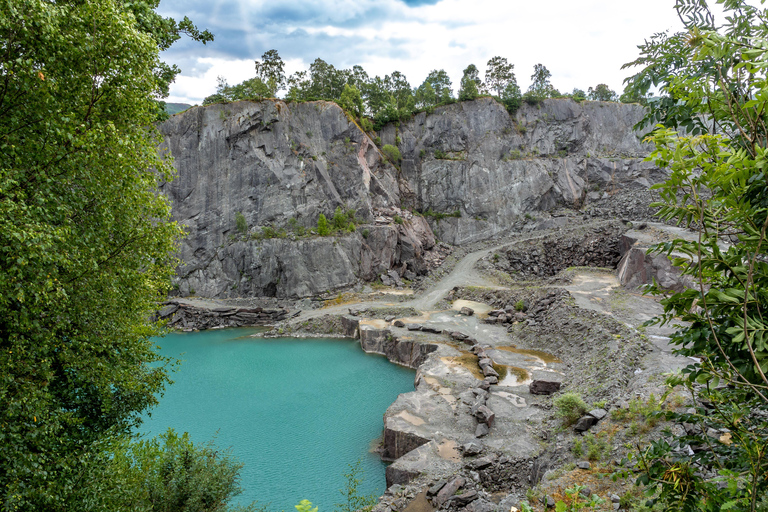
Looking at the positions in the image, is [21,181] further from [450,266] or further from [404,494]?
[450,266]

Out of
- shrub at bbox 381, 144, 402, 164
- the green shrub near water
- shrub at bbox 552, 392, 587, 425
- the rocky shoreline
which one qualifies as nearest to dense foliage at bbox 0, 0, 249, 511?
the rocky shoreline

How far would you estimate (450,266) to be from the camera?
4291 cm

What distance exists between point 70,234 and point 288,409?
1454 cm

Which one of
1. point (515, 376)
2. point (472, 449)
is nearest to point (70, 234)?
point (472, 449)

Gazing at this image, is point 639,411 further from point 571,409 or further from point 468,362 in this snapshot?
point 468,362

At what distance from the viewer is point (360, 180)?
4444 centimetres

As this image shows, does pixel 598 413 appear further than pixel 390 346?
No

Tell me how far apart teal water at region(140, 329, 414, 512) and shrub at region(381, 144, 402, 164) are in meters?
29.4

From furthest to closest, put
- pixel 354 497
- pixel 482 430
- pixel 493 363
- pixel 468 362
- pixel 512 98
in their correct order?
pixel 512 98
pixel 468 362
pixel 493 363
pixel 482 430
pixel 354 497

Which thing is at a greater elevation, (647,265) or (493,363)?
(647,265)

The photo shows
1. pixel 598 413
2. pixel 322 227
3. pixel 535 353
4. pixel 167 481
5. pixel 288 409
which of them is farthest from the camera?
pixel 322 227

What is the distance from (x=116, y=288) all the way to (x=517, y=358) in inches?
734

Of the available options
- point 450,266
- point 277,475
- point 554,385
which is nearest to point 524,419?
point 554,385

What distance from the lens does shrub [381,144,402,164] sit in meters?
50.2
